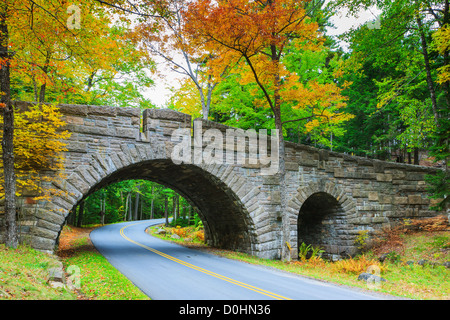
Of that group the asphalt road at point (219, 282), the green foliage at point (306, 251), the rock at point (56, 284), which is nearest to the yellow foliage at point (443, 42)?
the asphalt road at point (219, 282)

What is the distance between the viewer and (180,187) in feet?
49.6

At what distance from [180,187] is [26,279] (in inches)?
395

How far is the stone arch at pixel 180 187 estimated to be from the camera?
9.10 metres

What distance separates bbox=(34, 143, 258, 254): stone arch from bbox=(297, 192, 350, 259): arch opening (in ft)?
13.6

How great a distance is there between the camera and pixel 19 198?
8.59 m

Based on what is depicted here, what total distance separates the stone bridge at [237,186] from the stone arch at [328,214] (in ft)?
0.16

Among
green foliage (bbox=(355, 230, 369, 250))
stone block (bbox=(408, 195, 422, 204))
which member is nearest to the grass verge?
green foliage (bbox=(355, 230, 369, 250))

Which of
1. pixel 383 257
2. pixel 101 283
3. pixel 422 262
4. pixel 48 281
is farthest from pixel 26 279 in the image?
pixel 383 257

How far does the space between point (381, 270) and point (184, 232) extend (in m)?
16.0

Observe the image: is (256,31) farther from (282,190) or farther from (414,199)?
(414,199)

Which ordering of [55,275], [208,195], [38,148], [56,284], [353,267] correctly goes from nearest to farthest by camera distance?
[56,284], [55,275], [38,148], [353,267], [208,195]

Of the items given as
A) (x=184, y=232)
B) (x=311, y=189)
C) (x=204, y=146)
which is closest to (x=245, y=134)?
(x=204, y=146)

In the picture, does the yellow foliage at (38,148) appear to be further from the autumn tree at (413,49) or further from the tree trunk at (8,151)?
the autumn tree at (413,49)
